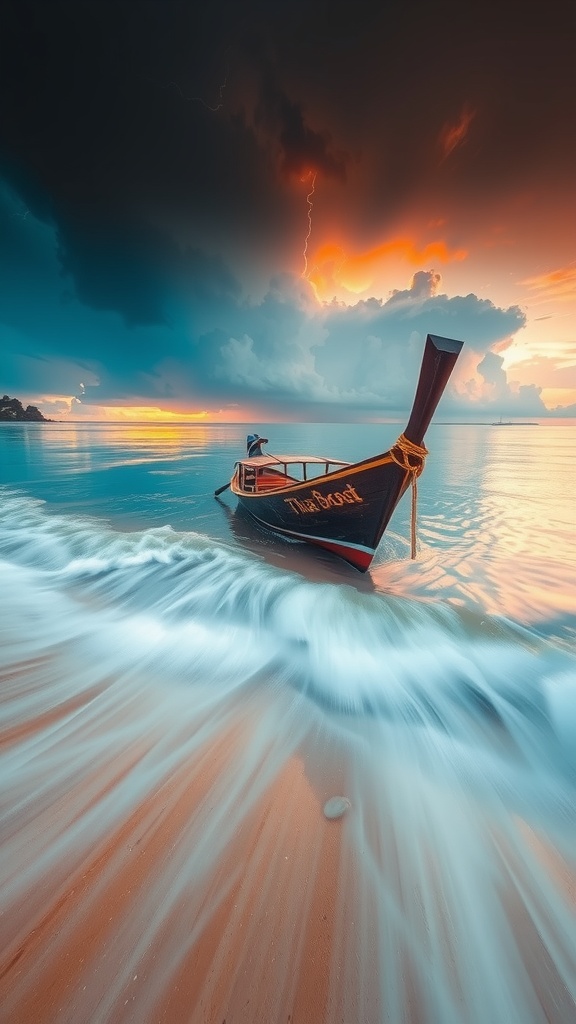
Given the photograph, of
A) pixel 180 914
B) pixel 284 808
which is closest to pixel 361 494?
pixel 284 808

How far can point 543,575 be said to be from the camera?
8477 mm

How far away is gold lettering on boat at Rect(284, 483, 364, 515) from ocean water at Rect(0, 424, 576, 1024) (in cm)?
239

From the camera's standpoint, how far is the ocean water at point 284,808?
181cm

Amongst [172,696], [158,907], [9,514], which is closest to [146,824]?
[158,907]

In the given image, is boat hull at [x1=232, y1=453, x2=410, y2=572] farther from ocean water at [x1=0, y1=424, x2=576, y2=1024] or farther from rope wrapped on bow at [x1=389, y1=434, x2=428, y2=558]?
ocean water at [x1=0, y1=424, x2=576, y2=1024]

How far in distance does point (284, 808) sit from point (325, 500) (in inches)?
261

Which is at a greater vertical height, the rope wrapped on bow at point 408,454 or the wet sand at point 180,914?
the rope wrapped on bow at point 408,454

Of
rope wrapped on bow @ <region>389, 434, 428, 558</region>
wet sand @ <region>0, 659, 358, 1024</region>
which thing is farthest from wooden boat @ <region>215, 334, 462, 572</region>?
wet sand @ <region>0, 659, 358, 1024</region>

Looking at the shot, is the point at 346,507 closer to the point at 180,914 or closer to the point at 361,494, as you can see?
the point at 361,494

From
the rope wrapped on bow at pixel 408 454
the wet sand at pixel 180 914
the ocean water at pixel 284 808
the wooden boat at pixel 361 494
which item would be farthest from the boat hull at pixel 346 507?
the wet sand at pixel 180 914

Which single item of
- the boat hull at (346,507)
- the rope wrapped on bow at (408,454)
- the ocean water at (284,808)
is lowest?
the ocean water at (284,808)

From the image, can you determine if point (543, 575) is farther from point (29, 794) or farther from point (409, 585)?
point (29, 794)

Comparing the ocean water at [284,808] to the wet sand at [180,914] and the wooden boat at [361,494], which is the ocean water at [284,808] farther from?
the wooden boat at [361,494]

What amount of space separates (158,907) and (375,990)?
1.28 metres
